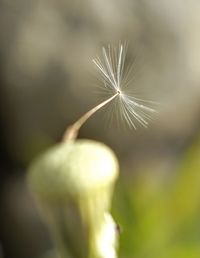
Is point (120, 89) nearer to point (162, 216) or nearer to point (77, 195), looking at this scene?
point (77, 195)

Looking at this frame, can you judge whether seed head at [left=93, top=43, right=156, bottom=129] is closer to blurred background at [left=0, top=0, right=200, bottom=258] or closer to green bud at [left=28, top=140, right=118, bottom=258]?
green bud at [left=28, top=140, right=118, bottom=258]

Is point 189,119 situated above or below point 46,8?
below

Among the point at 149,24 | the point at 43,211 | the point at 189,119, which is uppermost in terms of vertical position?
the point at 149,24

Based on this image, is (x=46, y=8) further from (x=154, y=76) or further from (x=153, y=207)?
(x=153, y=207)

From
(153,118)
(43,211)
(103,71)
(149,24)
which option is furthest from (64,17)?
(43,211)

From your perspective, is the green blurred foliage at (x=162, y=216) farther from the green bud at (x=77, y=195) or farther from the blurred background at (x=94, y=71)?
the green bud at (x=77, y=195)

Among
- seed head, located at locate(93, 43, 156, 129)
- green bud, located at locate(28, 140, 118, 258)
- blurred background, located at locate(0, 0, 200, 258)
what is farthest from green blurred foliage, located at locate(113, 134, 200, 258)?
green bud, located at locate(28, 140, 118, 258)

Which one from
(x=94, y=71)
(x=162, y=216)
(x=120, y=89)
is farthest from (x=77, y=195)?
(x=94, y=71)
